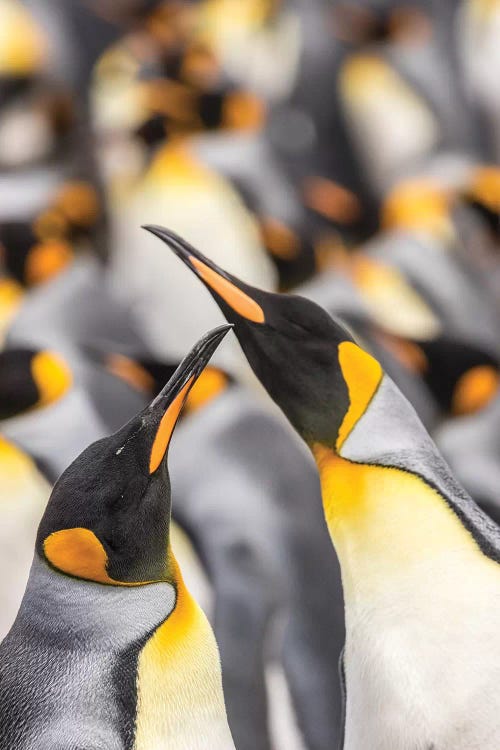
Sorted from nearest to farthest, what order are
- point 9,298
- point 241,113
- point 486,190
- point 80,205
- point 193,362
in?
point 193,362, point 9,298, point 80,205, point 486,190, point 241,113

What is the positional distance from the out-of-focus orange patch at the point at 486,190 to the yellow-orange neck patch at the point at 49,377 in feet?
4.37

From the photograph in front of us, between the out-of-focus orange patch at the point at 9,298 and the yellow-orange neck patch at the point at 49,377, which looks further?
the out-of-focus orange patch at the point at 9,298

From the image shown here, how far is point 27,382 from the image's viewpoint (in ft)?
4.98

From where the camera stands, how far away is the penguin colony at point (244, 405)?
36.9 inches

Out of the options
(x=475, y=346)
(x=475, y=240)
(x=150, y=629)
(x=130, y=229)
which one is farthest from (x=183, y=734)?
(x=475, y=240)

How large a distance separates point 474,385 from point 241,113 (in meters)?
1.46

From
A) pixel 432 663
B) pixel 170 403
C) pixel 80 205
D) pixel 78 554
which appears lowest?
pixel 80 205

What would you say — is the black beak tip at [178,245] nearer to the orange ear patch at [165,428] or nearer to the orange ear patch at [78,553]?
the orange ear patch at [165,428]

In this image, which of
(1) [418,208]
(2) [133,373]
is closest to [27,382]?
(2) [133,373]

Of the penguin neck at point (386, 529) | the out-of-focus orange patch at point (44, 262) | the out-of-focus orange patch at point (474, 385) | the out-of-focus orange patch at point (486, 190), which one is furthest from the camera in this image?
the out-of-focus orange patch at point (486, 190)

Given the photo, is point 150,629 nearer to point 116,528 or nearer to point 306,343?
point 116,528

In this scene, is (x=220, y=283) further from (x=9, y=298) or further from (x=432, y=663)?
(x=9, y=298)

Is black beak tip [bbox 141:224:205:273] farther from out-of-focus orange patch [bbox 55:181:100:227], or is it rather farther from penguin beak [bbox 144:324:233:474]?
out-of-focus orange patch [bbox 55:181:100:227]

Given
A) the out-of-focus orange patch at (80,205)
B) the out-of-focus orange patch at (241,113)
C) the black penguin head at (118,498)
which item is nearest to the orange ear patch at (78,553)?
the black penguin head at (118,498)
